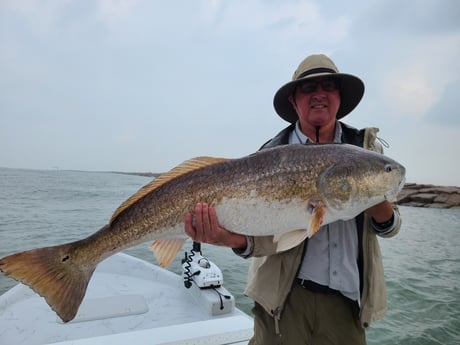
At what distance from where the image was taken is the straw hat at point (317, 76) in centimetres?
278

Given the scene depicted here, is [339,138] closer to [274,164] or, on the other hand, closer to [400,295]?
[274,164]

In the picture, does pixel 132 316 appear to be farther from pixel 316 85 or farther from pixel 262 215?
pixel 316 85

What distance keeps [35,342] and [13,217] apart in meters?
20.6

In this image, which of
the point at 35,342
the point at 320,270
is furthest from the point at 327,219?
the point at 35,342

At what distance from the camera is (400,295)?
10.5 m

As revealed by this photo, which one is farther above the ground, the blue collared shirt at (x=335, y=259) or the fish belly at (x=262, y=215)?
the fish belly at (x=262, y=215)

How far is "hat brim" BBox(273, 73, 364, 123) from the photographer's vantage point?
9.25 feet

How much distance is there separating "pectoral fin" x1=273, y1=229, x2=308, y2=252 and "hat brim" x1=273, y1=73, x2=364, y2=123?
124 cm

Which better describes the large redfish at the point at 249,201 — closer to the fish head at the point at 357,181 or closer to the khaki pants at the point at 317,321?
the fish head at the point at 357,181

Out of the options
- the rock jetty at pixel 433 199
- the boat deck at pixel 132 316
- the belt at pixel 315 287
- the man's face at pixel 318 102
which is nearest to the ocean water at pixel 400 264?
the boat deck at pixel 132 316

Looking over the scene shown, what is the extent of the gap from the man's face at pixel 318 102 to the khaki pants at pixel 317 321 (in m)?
1.37

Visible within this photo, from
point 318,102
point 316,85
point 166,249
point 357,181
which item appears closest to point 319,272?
Result: point 357,181

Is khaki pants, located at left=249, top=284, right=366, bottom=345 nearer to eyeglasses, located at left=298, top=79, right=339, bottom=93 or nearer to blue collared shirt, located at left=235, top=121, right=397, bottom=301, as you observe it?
blue collared shirt, located at left=235, top=121, right=397, bottom=301

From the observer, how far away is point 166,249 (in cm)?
277
